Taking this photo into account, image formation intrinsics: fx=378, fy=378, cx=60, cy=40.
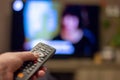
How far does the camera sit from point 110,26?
320cm

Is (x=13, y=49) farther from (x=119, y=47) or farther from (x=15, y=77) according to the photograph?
(x=15, y=77)

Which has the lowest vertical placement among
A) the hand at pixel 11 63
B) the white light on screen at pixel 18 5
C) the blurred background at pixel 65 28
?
the blurred background at pixel 65 28

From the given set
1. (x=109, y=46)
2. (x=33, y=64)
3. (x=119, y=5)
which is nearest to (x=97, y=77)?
(x=109, y=46)

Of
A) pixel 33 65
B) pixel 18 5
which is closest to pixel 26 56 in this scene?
pixel 33 65

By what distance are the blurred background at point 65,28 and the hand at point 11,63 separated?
84.5 inches

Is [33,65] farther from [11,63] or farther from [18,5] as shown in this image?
[18,5]

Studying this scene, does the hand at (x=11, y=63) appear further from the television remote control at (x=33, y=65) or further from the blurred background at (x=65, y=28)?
the blurred background at (x=65, y=28)

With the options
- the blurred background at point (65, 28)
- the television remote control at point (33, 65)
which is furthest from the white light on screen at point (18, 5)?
the television remote control at point (33, 65)

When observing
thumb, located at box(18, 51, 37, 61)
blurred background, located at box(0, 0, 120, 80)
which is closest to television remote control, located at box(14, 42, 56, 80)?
thumb, located at box(18, 51, 37, 61)

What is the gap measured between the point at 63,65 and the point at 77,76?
0.46 ft

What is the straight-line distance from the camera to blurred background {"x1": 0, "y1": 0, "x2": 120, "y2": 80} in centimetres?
307

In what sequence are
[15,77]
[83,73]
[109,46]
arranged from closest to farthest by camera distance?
1. [15,77]
2. [83,73]
3. [109,46]

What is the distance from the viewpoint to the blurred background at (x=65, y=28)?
10.1 ft

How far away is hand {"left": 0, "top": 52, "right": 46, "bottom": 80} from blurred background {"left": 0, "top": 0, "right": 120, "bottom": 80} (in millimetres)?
2147
